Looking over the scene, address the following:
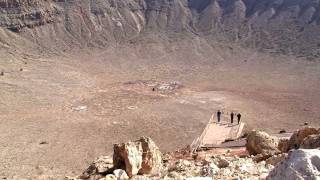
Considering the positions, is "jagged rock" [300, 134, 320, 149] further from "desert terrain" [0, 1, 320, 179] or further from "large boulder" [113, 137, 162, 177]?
"desert terrain" [0, 1, 320, 179]

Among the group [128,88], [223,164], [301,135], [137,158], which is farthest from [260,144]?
[128,88]

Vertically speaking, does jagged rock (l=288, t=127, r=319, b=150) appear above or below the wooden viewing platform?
above

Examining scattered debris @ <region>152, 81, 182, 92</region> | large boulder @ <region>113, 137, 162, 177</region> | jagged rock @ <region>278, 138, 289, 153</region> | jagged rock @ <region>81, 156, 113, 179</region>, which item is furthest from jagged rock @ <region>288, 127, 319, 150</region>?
scattered debris @ <region>152, 81, 182, 92</region>

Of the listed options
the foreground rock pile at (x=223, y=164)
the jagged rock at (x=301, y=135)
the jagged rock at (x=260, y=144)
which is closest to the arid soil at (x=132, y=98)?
the jagged rock at (x=260, y=144)

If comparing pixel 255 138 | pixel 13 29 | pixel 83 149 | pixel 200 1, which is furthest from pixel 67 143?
pixel 200 1

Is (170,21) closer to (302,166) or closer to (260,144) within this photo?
(260,144)

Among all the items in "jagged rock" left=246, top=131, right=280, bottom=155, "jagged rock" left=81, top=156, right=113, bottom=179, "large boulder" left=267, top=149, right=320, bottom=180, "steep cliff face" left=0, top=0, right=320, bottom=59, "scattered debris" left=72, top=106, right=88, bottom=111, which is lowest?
"scattered debris" left=72, top=106, right=88, bottom=111

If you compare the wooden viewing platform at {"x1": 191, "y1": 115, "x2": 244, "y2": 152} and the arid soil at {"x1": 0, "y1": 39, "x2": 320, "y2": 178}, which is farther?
the arid soil at {"x1": 0, "y1": 39, "x2": 320, "y2": 178}

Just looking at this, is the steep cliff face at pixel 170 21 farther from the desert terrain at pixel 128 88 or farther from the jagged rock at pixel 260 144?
the jagged rock at pixel 260 144
